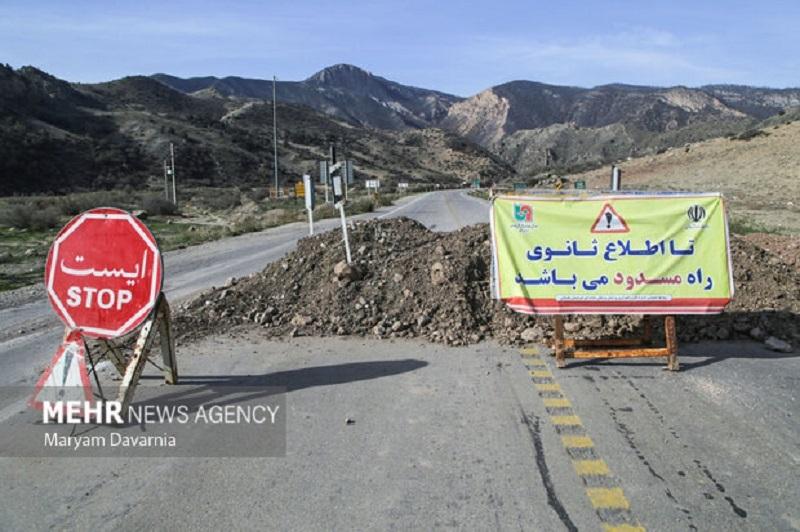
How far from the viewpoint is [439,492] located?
371cm

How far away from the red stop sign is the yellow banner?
3445mm

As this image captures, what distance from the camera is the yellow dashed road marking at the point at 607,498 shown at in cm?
354

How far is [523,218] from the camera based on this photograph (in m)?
6.37

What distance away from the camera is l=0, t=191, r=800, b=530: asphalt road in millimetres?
3484

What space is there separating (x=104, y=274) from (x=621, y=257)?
4.84 m

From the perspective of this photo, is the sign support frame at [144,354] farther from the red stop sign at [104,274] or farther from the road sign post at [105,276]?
the red stop sign at [104,274]

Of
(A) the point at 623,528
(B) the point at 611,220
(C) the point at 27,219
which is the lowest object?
(A) the point at 623,528

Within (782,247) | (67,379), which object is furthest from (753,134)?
(67,379)

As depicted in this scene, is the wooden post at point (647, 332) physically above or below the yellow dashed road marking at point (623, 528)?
above

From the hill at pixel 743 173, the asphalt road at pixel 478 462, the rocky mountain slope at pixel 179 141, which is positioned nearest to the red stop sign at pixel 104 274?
the asphalt road at pixel 478 462

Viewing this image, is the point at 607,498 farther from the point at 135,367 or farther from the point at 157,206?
the point at 157,206

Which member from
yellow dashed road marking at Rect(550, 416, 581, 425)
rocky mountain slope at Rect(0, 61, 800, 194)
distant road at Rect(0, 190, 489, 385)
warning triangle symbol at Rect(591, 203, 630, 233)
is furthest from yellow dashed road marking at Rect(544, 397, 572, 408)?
rocky mountain slope at Rect(0, 61, 800, 194)

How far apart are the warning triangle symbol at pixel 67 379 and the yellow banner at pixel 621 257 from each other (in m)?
3.92

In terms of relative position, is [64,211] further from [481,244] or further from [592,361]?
[592,361]
